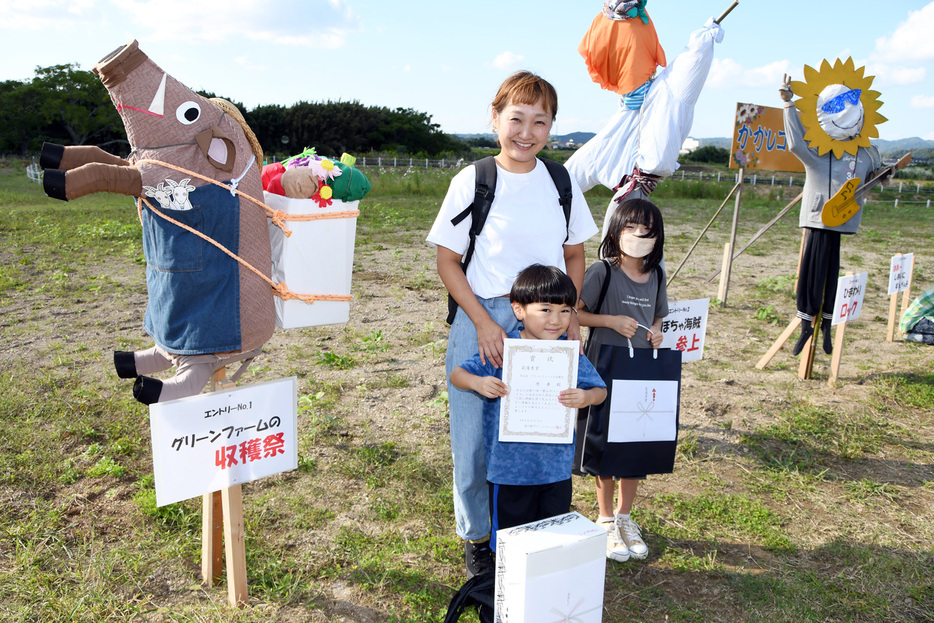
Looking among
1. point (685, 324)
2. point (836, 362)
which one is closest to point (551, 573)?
point (685, 324)

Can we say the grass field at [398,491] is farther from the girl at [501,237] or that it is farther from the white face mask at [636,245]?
the white face mask at [636,245]

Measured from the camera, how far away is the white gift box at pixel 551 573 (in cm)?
163

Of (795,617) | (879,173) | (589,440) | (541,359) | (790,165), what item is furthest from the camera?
(790,165)

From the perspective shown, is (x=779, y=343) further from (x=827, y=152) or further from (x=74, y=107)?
(x=74, y=107)

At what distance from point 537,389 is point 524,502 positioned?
1.40 ft

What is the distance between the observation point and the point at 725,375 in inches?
175

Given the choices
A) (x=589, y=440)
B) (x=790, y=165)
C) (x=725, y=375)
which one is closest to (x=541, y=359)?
(x=589, y=440)

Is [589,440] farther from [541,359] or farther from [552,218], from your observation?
[552,218]

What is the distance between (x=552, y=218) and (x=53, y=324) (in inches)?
180

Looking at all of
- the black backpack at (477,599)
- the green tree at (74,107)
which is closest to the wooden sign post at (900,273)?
the black backpack at (477,599)

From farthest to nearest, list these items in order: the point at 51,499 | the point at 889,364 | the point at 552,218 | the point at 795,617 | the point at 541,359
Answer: the point at 889,364 → the point at 51,499 → the point at 795,617 → the point at 552,218 → the point at 541,359

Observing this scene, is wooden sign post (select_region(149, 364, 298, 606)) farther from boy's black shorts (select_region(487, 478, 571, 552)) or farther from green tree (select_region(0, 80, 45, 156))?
green tree (select_region(0, 80, 45, 156))

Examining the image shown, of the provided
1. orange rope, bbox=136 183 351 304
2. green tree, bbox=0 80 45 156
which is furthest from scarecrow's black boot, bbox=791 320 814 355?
green tree, bbox=0 80 45 156

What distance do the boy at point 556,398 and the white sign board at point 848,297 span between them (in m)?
2.82
